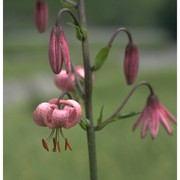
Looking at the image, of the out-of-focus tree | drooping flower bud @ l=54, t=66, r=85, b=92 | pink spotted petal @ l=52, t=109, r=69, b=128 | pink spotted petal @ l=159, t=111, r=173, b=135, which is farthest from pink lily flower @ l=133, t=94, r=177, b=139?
the out-of-focus tree

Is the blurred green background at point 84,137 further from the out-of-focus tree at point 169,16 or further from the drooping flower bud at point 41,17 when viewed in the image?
the out-of-focus tree at point 169,16

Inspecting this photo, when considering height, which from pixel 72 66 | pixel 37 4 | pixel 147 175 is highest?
pixel 37 4

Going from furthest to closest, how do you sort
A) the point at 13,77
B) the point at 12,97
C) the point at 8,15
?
the point at 8,15 → the point at 13,77 → the point at 12,97

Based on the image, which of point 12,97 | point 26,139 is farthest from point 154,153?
point 12,97

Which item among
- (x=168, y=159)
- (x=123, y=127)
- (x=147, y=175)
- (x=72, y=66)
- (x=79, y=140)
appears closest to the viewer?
(x=72, y=66)

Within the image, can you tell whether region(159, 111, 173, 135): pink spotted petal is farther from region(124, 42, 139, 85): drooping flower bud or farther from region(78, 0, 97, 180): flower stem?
region(78, 0, 97, 180): flower stem

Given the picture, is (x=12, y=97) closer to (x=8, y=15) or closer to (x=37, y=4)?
(x=37, y=4)

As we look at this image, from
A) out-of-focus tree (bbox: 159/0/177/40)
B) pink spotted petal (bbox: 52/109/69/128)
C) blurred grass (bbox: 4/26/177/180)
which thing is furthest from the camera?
out-of-focus tree (bbox: 159/0/177/40)
